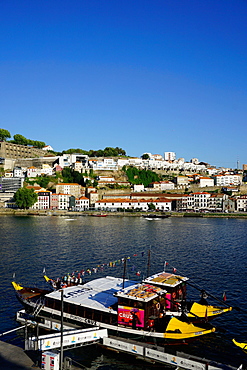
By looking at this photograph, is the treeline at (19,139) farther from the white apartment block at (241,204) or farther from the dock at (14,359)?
the dock at (14,359)

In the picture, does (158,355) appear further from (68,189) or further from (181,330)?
(68,189)

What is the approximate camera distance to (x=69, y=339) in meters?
13.5

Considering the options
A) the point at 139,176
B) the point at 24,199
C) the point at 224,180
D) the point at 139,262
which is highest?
the point at 139,176

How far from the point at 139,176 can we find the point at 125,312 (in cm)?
10450


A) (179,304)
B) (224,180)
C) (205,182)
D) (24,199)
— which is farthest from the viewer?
(224,180)

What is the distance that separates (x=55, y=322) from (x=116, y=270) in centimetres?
1123

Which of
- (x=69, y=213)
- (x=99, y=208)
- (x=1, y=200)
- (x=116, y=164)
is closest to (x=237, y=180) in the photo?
(x=116, y=164)

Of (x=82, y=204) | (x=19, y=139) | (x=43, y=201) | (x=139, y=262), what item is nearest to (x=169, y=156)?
(x=19, y=139)

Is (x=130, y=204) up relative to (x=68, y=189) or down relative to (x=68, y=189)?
down

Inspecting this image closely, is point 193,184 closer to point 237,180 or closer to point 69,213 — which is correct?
point 237,180

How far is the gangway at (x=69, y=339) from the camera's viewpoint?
12930mm

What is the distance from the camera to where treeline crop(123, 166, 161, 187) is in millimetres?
116350

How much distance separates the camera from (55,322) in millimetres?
15562

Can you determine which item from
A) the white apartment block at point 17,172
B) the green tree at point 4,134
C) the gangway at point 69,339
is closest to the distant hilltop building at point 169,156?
the green tree at point 4,134
